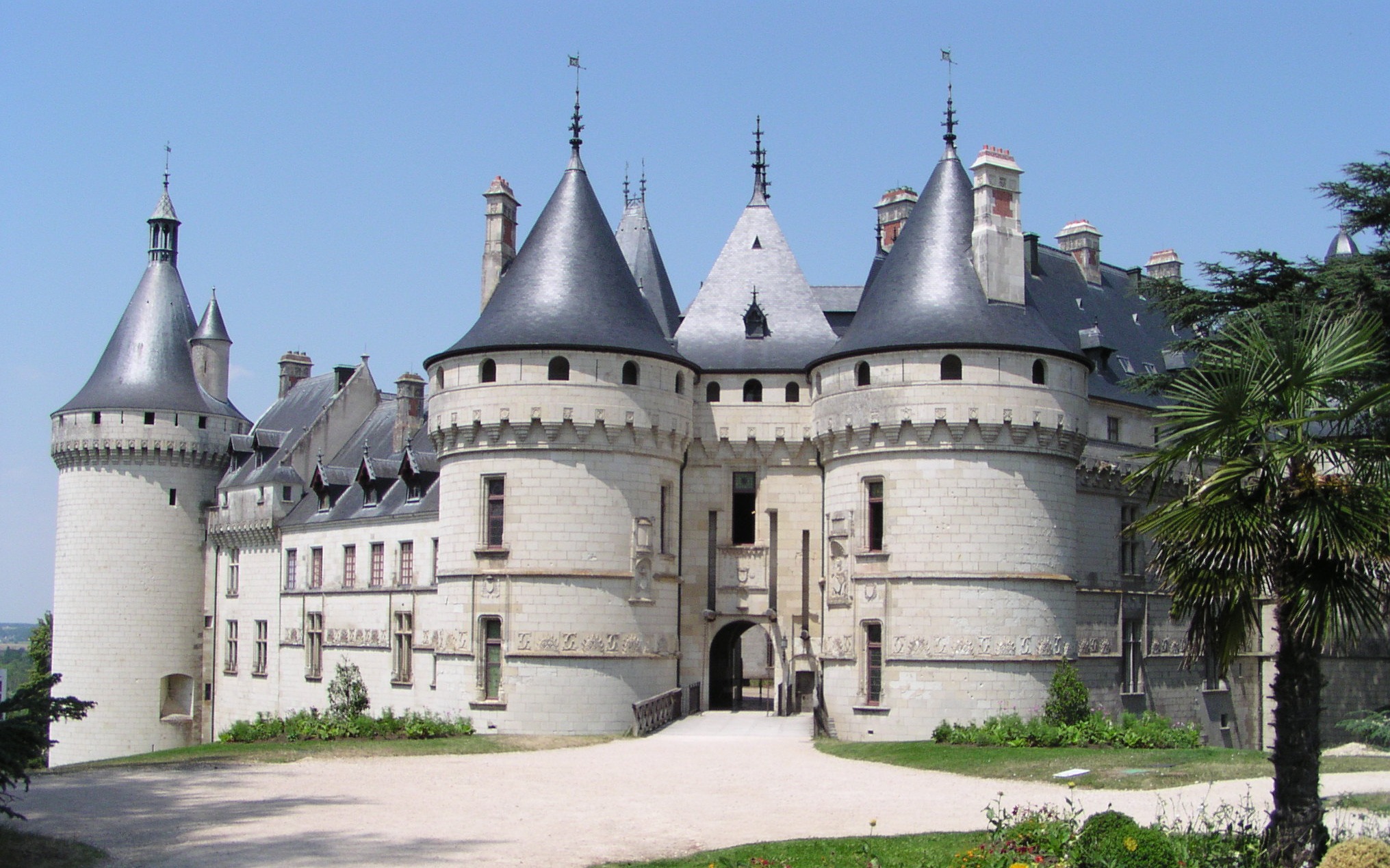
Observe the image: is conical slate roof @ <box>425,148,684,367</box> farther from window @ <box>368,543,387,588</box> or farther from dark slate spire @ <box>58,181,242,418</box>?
dark slate spire @ <box>58,181,242,418</box>

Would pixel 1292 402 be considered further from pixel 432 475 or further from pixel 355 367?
pixel 355 367

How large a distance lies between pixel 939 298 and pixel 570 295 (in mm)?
8187

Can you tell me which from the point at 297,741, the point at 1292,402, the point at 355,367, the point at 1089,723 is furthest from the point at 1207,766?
the point at 355,367

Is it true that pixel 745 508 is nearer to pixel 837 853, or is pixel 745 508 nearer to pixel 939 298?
pixel 939 298

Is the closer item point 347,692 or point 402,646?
point 347,692

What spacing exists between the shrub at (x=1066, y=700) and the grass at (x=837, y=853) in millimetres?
13817

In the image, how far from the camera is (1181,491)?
38.3 m

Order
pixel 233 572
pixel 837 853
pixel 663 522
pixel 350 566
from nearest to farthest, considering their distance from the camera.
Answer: pixel 837 853 < pixel 663 522 < pixel 350 566 < pixel 233 572

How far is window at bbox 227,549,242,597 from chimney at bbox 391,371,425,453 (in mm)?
7695

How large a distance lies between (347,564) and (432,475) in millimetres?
4511

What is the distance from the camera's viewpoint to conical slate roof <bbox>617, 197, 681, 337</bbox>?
38.3 metres

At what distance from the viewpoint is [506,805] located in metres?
18.7

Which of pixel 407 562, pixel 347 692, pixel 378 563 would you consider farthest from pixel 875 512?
pixel 378 563

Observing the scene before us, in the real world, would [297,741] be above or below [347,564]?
below
